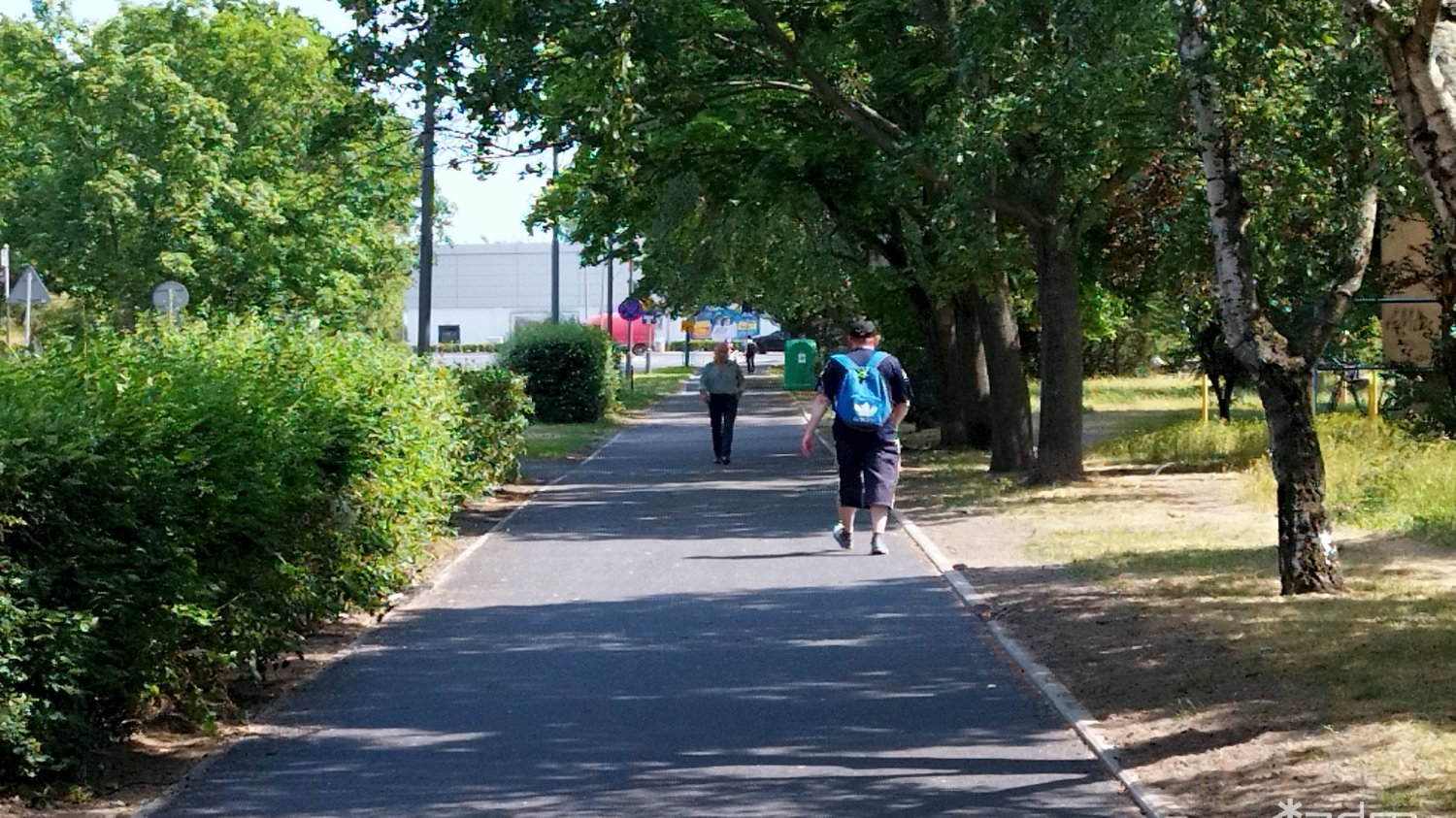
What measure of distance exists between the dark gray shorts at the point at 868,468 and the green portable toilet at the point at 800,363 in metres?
45.6

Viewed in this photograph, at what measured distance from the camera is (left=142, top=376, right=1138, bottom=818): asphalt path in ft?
24.3

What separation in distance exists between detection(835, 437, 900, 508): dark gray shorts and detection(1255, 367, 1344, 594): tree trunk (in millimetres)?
3595

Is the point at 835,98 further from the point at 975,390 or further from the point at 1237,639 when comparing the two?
the point at 1237,639

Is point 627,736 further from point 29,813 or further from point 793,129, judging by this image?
point 793,129

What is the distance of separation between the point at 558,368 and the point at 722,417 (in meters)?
13.9

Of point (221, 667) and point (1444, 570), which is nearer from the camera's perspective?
point (221, 667)

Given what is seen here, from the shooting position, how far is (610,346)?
47000 millimetres

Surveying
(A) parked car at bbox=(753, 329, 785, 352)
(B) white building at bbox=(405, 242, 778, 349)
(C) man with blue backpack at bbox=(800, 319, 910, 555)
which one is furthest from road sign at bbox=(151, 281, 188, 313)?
(B) white building at bbox=(405, 242, 778, 349)

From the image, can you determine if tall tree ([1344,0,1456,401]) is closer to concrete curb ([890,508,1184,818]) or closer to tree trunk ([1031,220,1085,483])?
concrete curb ([890,508,1184,818])

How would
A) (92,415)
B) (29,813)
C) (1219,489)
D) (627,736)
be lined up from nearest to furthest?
1. (29,813)
2. (92,415)
3. (627,736)
4. (1219,489)

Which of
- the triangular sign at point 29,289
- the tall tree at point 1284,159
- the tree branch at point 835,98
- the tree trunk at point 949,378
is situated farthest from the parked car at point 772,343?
the tall tree at point 1284,159

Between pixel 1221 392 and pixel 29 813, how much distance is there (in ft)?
85.3

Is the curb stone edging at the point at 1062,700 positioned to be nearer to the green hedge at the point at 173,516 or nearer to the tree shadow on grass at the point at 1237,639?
the tree shadow on grass at the point at 1237,639

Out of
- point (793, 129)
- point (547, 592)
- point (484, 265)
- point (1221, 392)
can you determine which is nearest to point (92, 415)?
point (547, 592)
